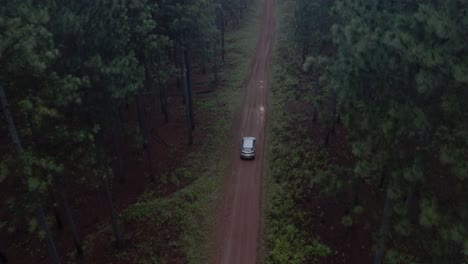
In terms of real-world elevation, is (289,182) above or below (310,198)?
above

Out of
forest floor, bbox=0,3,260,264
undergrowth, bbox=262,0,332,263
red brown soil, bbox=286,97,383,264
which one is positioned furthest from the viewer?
forest floor, bbox=0,3,260,264

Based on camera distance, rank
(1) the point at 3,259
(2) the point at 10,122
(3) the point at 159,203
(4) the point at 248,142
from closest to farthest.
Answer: (2) the point at 10,122 → (1) the point at 3,259 → (3) the point at 159,203 → (4) the point at 248,142

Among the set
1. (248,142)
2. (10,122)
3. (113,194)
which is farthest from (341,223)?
(10,122)

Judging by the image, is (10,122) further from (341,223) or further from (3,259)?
(341,223)

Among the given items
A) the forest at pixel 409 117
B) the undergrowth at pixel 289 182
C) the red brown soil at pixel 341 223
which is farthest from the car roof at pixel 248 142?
the forest at pixel 409 117

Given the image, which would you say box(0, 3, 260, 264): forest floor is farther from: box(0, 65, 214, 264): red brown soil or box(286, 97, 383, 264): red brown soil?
box(286, 97, 383, 264): red brown soil

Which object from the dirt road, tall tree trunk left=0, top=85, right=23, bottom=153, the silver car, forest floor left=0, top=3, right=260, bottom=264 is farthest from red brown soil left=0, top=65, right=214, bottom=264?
tall tree trunk left=0, top=85, right=23, bottom=153

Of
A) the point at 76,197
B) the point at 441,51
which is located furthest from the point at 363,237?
the point at 76,197
